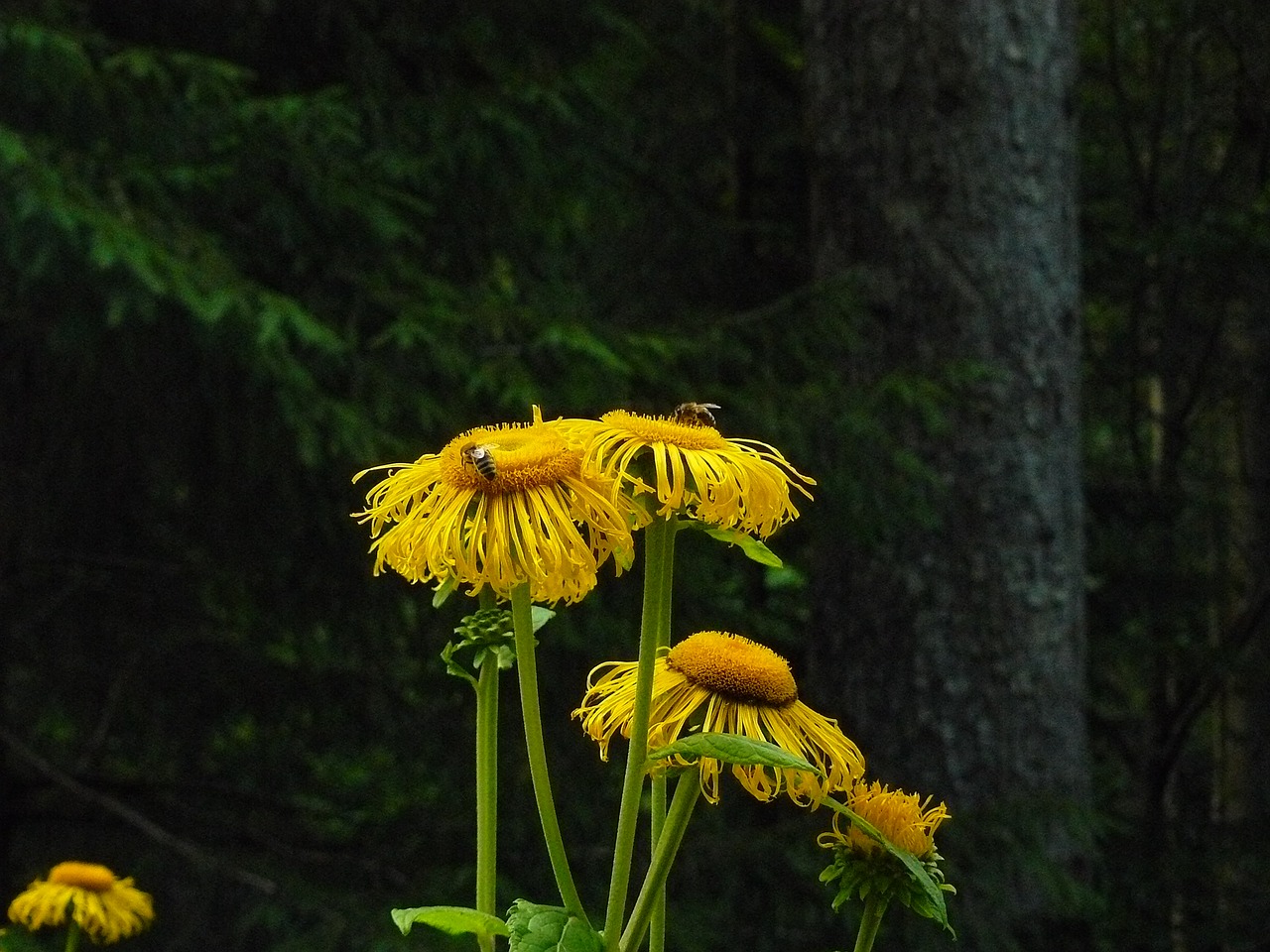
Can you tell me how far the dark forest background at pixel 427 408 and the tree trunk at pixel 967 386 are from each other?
0.05m

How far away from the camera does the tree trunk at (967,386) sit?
4207mm

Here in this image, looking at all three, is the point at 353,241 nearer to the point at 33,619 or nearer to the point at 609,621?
the point at 609,621

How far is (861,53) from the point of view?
4387 mm

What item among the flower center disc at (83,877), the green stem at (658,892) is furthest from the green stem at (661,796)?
the flower center disc at (83,877)

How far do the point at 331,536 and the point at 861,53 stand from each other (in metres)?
2.22

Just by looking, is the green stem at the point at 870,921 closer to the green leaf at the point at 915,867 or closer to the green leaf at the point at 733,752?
the green leaf at the point at 915,867

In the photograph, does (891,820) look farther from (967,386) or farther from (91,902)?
(967,386)

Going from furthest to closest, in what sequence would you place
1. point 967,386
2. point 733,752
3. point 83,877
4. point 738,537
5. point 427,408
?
point 967,386 → point 427,408 → point 83,877 → point 738,537 → point 733,752

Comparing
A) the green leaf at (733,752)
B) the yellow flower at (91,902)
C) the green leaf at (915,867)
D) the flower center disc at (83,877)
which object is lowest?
the yellow flower at (91,902)

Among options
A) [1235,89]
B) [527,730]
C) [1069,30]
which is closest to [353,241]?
[1069,30]

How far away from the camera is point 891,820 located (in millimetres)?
945

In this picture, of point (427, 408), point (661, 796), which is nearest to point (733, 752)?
point (661, 796)

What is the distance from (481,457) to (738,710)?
0.76 feet

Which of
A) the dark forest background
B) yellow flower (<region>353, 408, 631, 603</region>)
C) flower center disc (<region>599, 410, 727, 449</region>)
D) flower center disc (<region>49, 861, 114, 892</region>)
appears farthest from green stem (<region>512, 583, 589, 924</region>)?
the dark forest background
